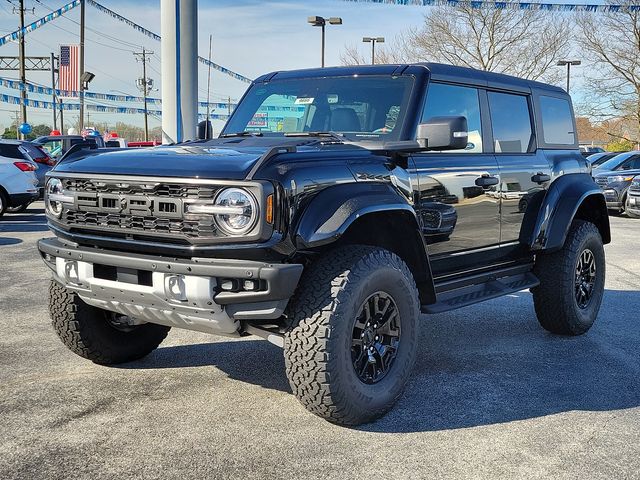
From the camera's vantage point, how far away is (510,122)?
5426mm

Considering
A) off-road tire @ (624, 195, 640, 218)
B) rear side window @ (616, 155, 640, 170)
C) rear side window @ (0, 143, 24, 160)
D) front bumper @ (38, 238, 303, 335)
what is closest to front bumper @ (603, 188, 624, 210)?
off-road tire @ (624, 195, 640, 218)

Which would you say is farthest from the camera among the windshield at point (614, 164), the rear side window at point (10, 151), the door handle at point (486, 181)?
the windshield at point (614, 164)

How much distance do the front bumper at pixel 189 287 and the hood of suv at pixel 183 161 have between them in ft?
1.34

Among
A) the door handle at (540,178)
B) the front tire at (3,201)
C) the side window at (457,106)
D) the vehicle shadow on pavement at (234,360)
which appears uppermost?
the side window at (457,106)

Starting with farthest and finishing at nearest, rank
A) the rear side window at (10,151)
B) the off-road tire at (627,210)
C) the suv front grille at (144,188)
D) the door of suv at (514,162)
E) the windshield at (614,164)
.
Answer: the windshield at (614,164)
the off-road tire at (627,210)
the rear side window at (10,151)
the door of suv at (514,162)
the suv front grille at (144,188)

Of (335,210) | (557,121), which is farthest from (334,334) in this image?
(557,121)

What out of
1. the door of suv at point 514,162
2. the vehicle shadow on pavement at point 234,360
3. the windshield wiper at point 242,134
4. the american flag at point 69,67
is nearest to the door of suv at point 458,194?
the door of suv at point 514,162

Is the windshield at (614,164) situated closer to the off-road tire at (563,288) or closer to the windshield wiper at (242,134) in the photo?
the off-road tire at (563,288)

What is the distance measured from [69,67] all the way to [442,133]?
42308 millimetres

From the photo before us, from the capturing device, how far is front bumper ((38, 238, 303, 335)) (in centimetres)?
334

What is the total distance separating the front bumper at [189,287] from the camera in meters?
3.34

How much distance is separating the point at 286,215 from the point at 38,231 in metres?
10.2

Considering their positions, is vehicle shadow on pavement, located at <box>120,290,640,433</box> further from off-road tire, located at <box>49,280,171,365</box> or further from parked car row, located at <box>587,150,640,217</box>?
parked car row, located at <box>587,150,640,217</box>

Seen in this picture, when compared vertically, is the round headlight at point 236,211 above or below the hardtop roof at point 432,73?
below
